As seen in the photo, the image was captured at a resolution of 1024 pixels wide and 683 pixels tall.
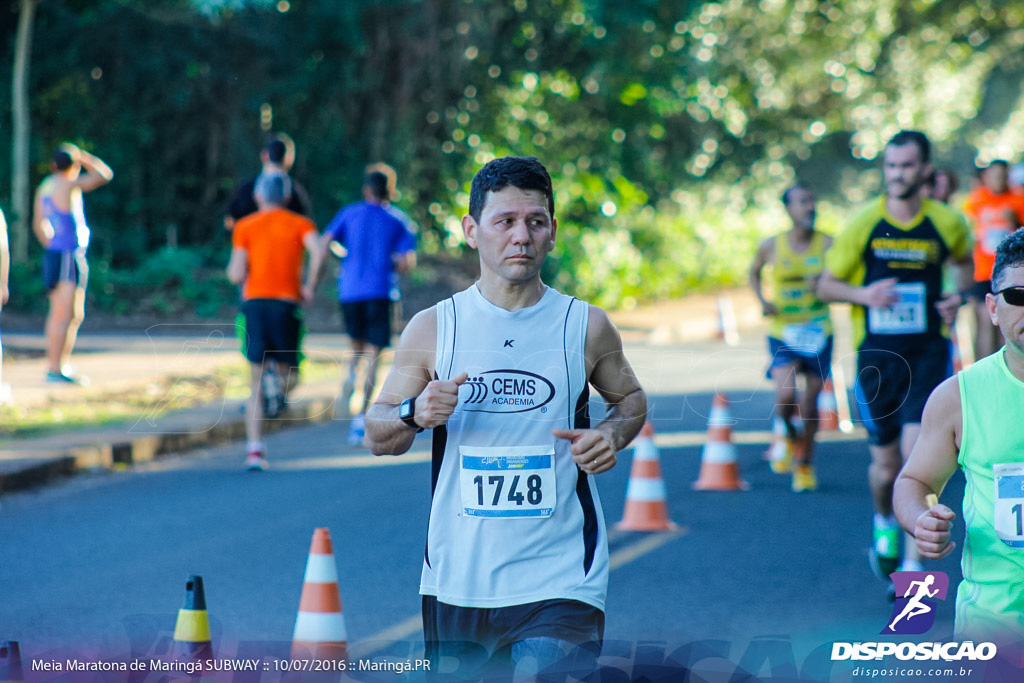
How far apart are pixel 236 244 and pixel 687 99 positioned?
2070 cm

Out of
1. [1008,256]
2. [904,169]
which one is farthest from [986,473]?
[904,169]

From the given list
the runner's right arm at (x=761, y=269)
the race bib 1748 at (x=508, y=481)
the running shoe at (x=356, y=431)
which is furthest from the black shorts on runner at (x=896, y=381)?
the running shoe at (x=356, y=431)

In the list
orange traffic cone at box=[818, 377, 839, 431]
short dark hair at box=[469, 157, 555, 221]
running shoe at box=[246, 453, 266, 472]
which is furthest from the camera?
orange traffic cone at box=[818, 377, 839, 431]

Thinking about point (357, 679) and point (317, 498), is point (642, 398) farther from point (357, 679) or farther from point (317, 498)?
point (317, 498)

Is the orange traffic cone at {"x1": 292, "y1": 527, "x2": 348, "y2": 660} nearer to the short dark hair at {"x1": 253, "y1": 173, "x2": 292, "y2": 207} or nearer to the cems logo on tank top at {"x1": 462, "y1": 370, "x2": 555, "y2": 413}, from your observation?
the cems logo on tank top at {"x1": 462, "y1": 370, "x2": 555, "y2": 413}

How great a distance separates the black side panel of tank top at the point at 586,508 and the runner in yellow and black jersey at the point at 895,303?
324 cm

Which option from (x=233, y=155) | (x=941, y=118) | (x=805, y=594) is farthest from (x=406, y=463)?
(x=941, y=118)

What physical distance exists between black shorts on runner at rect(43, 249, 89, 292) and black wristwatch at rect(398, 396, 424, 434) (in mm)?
9643

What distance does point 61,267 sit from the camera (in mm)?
12734

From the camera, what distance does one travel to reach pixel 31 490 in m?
9.27

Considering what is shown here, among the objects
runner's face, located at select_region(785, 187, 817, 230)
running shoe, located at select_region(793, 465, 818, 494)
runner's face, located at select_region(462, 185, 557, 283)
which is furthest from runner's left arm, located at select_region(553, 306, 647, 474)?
runner's face, located at select_region(785, 187, 817, 230)

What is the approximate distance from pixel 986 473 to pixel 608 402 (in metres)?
1.03

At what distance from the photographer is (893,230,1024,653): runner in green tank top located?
335 cm

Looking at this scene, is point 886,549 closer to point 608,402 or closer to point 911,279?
point 911,279
